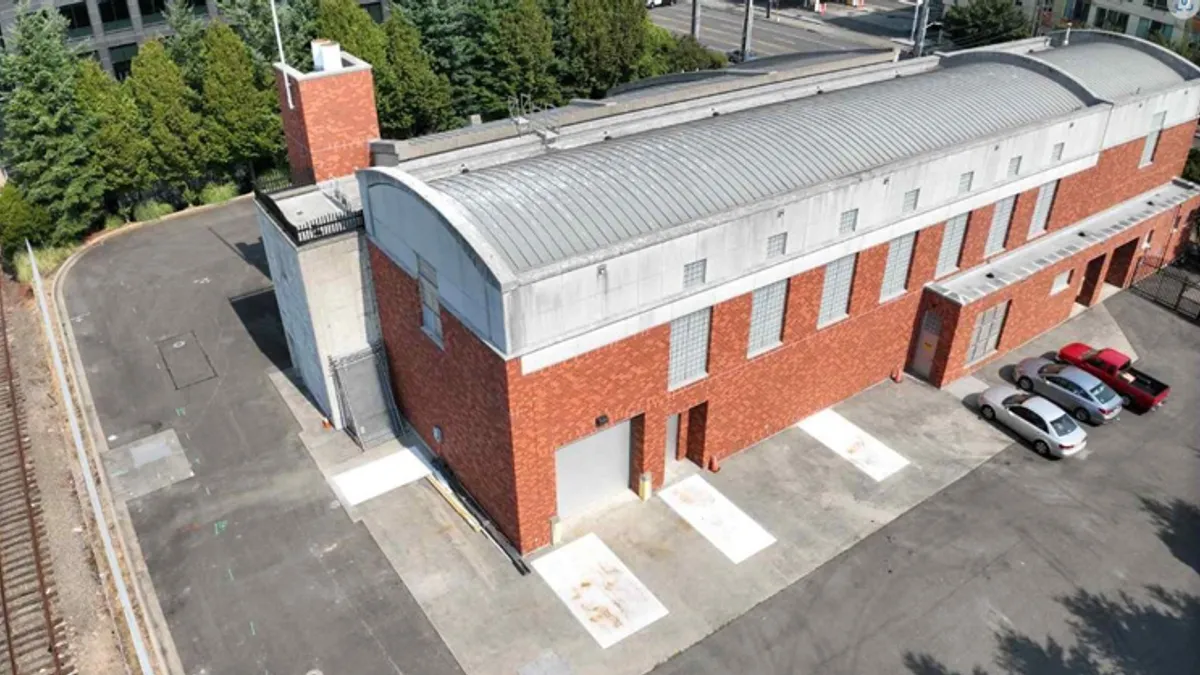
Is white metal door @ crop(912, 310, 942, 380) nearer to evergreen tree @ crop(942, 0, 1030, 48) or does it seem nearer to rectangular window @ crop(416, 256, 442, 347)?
rectangular window @ crop(416, 256, 442, 347)

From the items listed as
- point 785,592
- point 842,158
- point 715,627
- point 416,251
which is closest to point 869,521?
point 785,592

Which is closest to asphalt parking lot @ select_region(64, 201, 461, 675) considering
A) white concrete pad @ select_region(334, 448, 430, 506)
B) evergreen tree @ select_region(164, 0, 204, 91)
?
white concrete pad @ select_region(334, 448, 430, 506)

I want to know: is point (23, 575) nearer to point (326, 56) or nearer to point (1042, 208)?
point (326, 56)

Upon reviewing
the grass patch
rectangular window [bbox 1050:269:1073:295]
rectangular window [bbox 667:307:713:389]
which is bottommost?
the grass patch

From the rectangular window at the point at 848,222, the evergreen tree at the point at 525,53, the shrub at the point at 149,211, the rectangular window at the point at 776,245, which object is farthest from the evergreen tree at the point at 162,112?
the rectangular window at the point at 848,222

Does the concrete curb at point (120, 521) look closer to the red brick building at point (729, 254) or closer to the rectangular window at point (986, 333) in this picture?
the red brick building at point (729, 254)

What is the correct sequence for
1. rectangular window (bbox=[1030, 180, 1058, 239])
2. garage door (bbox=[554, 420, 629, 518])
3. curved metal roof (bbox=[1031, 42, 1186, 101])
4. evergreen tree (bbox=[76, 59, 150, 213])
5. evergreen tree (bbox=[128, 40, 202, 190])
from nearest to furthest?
garage door (bbox=[554, 420, 629, 518]) < rectangular window (bbox=[1030, 180, 1058, 239]) < curved metal roof (bbox=[1031, 42, 1186, 101]) < evergreen tree (bbox=[76, 59, 150, 213]) < evergreen tree (bbox=[128, 40, 202, 190])

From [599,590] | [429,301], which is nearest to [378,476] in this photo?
[429,301]
